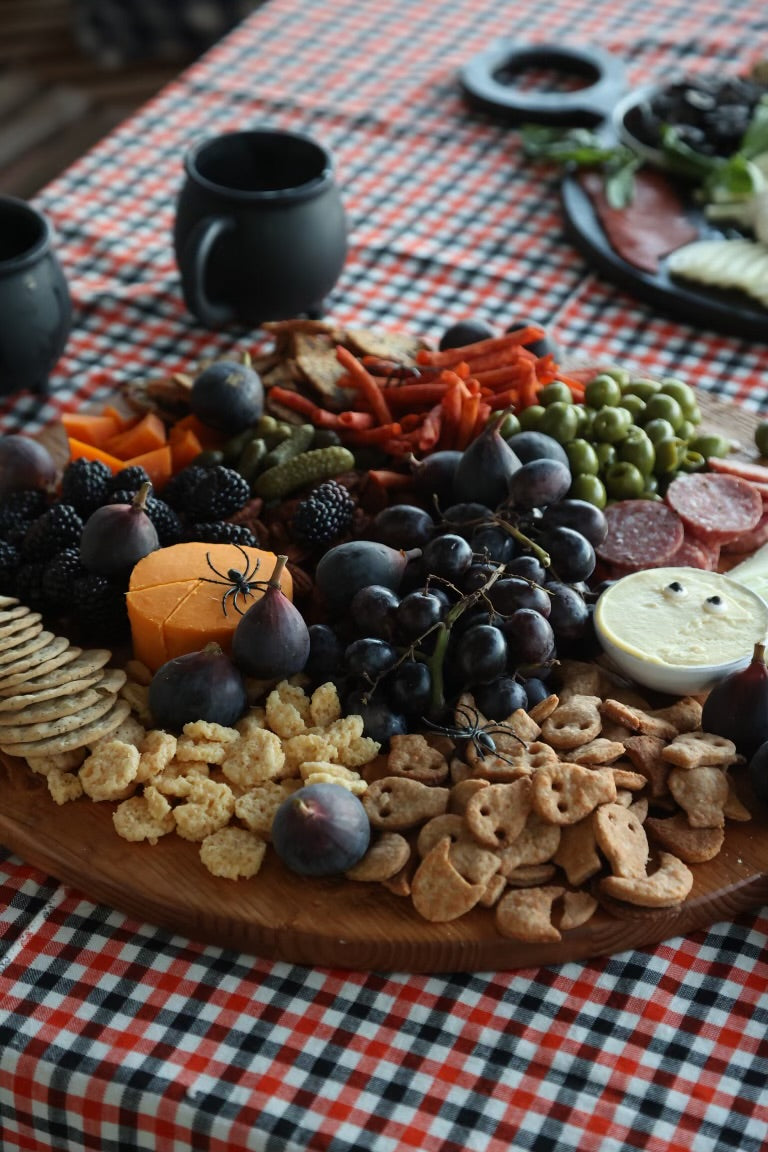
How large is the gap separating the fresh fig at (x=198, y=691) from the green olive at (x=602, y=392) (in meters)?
0.74

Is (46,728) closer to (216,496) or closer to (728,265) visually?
(216,496)

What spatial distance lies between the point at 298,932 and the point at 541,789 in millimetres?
284

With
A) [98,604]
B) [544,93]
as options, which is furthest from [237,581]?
[544,93]

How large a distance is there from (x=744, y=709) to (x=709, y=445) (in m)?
0.58

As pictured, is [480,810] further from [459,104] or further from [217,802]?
[459,104]

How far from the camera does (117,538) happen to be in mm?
1608

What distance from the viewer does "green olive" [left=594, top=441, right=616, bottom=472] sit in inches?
72.8

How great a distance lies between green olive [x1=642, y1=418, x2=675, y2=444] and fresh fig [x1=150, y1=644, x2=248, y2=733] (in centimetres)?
74

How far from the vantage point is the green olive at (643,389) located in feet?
6.47

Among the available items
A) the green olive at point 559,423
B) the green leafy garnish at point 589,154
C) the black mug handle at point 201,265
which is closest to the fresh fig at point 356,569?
the green olive at point 559,423

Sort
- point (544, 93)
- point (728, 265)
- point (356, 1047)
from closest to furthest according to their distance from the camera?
1. point (356, 1047)
2. point (728, 265)
3. point (544, 93)

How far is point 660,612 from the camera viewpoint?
1.61 metres

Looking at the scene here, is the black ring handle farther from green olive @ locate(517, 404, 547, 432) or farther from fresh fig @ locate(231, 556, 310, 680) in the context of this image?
fresh fig @ locate(231, 556, 310, 680)

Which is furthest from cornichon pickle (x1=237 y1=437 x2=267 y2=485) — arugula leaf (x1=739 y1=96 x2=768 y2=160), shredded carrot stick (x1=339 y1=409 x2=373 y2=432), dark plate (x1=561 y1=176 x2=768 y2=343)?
arugula leaf (x1=739 y1=96 x2=768 y2=160)
